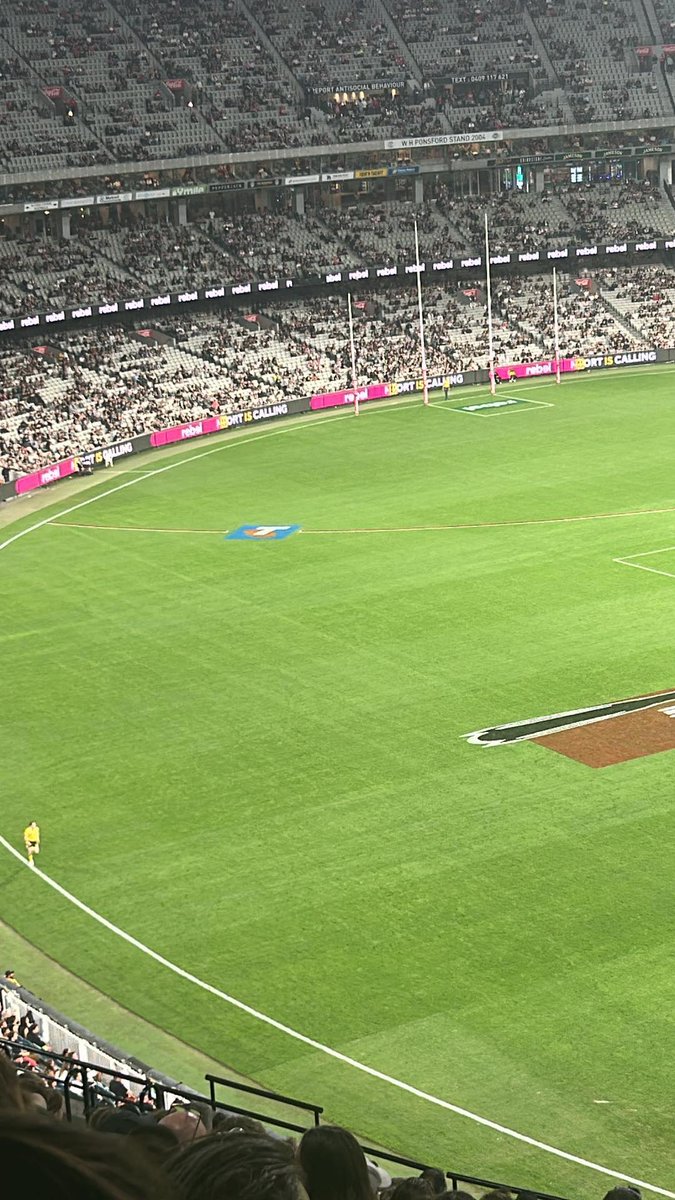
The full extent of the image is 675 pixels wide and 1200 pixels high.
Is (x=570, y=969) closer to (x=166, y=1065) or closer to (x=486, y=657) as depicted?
(x=166, y=1065)

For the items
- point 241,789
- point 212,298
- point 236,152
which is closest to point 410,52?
point 236,152

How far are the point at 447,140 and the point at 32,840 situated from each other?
8681cm

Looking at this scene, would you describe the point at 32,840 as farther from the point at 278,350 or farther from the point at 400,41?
the point at 400,41

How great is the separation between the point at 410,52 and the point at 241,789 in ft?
298

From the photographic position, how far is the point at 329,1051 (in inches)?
1045

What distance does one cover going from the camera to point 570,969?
2883 cm

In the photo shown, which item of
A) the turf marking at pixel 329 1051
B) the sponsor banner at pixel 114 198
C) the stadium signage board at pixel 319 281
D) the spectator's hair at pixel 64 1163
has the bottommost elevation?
the turf marking at pixel 329 1051

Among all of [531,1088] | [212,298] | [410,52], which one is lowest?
[531,1088]

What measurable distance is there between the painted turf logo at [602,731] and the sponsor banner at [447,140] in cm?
7452

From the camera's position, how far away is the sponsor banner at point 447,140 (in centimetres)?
10981

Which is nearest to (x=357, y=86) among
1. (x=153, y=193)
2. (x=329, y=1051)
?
(x=153, y=193)

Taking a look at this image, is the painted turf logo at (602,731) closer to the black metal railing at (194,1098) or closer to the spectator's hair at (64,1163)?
the black metal railing at (194,1098)

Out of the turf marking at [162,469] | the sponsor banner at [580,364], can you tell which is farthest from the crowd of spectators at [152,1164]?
the sponsor banner at [580,364]

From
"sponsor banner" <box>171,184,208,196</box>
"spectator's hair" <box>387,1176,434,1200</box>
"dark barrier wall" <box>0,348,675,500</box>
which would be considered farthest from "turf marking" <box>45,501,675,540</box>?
"spectator's hair" <box>387,1176,434,1200</box>
